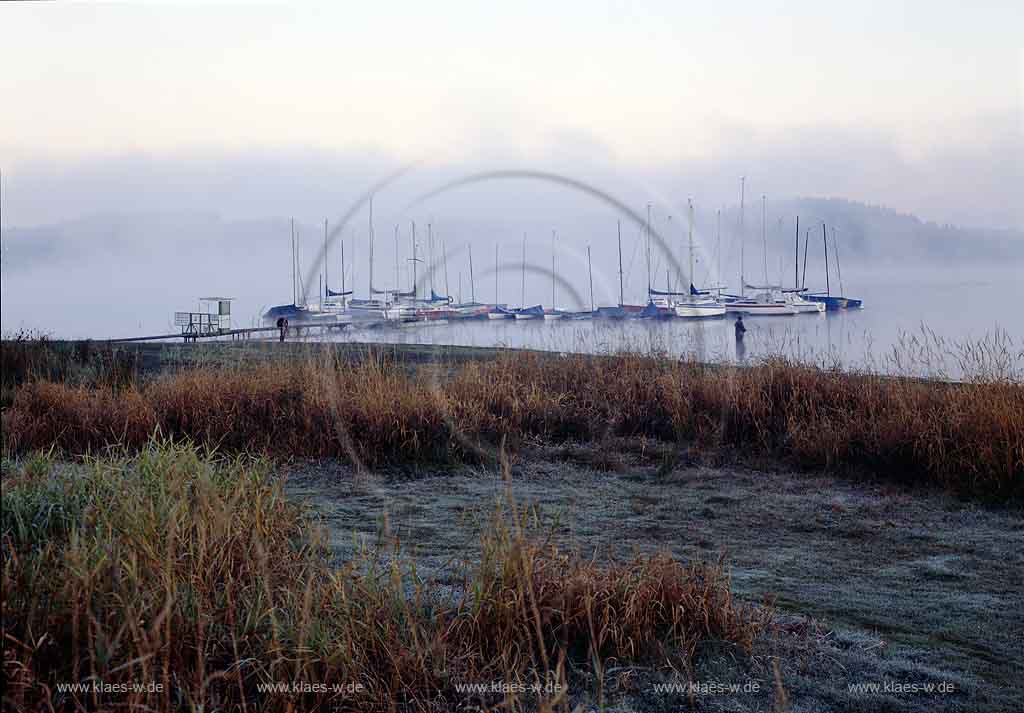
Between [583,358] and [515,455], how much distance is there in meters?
2.61

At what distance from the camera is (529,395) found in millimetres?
7930

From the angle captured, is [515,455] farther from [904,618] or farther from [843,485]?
[904,618]

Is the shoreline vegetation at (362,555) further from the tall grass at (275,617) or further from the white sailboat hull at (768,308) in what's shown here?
the white sailboat hull at (768,308)

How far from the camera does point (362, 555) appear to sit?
352 cm

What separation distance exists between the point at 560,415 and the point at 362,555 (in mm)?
4290

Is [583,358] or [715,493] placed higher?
[583,358]

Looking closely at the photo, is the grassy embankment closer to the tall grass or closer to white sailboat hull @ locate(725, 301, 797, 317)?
the tall grass

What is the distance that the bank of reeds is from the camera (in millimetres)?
6168

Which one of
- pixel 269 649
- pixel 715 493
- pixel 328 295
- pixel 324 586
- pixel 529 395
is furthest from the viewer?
pixel 328 295

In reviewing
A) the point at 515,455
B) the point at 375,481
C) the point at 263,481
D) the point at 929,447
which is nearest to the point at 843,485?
the point at 929,447

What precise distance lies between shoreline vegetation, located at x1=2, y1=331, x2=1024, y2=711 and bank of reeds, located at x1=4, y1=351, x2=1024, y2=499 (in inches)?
0.9

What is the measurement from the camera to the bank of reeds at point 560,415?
243 inches

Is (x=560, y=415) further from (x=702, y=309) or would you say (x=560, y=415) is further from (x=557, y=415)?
(x=702, y=309)

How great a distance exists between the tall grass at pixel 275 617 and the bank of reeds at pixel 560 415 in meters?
2.51
